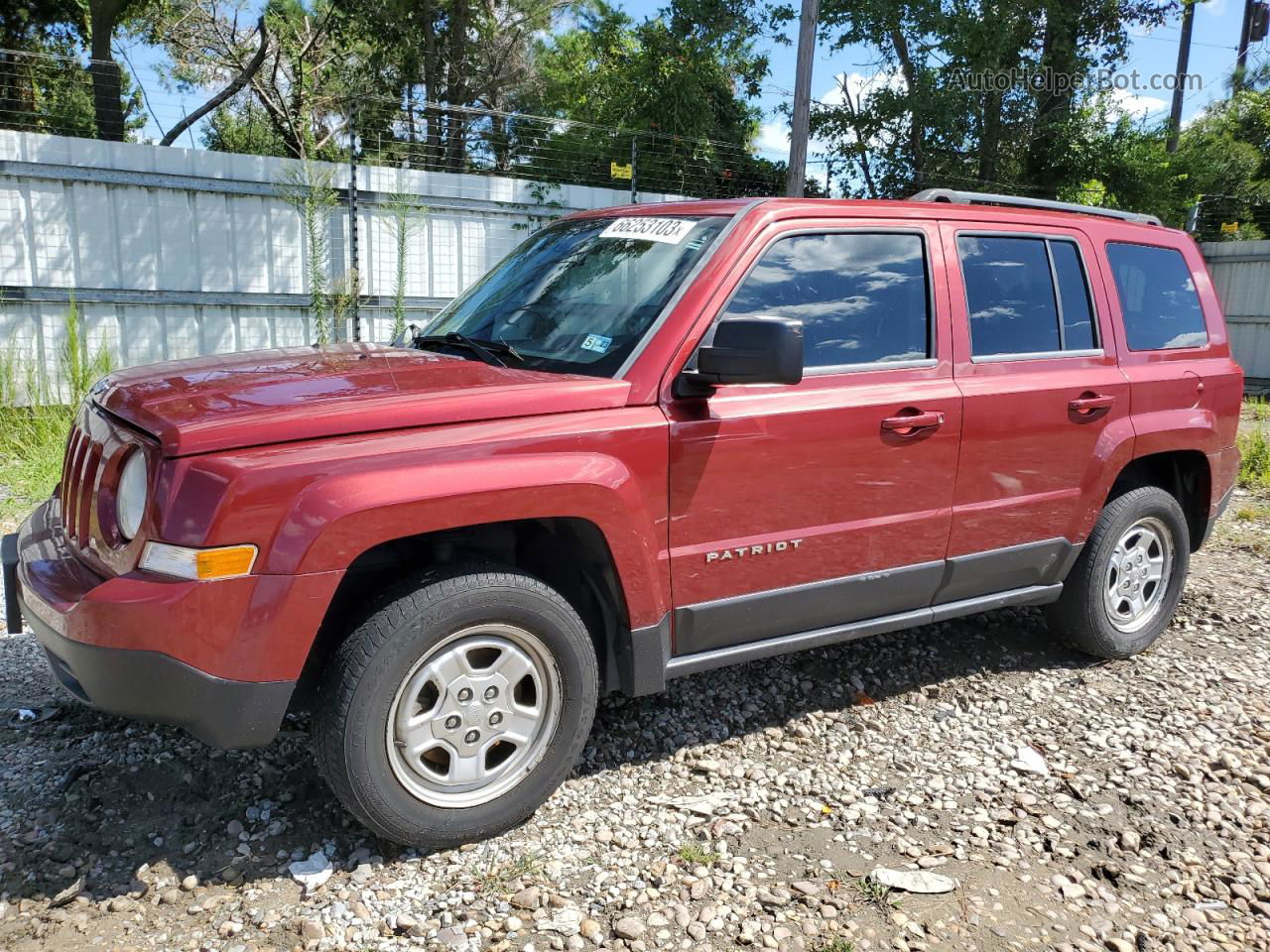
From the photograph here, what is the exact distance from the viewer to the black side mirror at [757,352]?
2936 millimetres

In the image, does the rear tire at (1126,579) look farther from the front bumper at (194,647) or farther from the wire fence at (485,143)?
the wire fence at (485,143)

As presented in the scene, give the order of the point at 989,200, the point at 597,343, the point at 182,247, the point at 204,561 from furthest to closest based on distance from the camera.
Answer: the point at 182,247 < the point at 989,200 < the point at 597,343 < the point at 204,561

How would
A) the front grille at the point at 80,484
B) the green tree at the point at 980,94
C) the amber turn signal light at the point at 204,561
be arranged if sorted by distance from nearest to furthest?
the amber turn signal light at the point at 204,561 < the front grille at the point at 80,484 < the green tree at the point at 980,94

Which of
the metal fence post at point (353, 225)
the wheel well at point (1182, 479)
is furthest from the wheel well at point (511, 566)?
the metal fence post at point (353, 225)

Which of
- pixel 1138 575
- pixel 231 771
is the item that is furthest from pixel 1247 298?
pixel 231 771

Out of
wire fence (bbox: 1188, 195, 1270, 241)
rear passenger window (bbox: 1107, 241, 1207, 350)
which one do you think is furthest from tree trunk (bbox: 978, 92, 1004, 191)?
rear passenger window (bbox: 1107, 241, 1207, 350)

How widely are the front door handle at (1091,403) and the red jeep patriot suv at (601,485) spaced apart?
0.03m

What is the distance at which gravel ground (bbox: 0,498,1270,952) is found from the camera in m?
2.67

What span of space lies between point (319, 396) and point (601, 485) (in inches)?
33.0

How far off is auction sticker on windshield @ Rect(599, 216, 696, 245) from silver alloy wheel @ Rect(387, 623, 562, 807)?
4.97 feet

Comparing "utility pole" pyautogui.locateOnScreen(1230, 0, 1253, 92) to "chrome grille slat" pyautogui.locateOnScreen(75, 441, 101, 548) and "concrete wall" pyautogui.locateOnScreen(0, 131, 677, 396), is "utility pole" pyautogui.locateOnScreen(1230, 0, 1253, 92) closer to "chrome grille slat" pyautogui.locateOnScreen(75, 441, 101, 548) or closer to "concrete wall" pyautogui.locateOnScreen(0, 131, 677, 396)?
"concrete wall" pyautogui.locateOnScreen(0, 131, 677, 396)

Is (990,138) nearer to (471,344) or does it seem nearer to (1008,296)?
(1008,296)

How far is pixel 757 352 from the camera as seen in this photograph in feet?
9.66

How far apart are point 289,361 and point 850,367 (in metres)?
1.95
